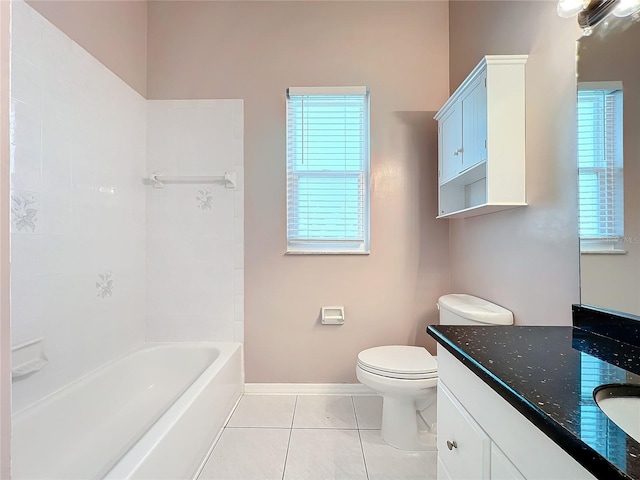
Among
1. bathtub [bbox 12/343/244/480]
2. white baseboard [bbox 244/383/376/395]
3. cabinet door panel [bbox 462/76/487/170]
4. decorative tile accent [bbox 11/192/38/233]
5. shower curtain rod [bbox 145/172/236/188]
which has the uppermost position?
cabinet door panel [bbox 462/76/487/170]

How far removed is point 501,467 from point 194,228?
2033 mm

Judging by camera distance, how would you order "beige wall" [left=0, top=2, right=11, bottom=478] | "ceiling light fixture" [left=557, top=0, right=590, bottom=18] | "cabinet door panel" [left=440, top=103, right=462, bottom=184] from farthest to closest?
"cabinet door panel" [left=440, top=103, right=462, bottom=184] < "ceiling light fixture" [left=557, top=0, right=590, bottom=18] < "beige wall" [left=0, top=2, right=11, bottom=478]

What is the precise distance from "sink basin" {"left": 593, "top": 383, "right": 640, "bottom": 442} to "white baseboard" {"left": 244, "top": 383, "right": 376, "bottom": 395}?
5.39 feet

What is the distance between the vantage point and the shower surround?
1.28m

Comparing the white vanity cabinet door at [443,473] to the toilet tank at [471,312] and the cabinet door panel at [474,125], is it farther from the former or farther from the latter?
the cabinet door panel at [474,125]

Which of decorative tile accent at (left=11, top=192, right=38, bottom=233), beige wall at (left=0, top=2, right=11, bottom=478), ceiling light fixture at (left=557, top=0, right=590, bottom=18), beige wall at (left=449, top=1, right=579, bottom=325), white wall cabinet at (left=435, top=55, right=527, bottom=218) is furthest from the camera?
white wall cabinet at (left=435, top=55, right=527, bottom=218)

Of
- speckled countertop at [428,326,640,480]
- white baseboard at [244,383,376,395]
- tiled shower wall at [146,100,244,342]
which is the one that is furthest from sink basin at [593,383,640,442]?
tiled shower wall at [146,100,244,342]

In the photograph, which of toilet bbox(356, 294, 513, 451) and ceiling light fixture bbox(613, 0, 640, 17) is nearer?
ceiling light fixture bbox(613, 0, 640, 17)

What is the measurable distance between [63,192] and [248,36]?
154 cm

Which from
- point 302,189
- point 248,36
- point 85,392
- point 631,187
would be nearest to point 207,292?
point 85,392

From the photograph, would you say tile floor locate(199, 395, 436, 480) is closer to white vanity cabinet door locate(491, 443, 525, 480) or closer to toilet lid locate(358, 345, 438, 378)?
toilet lid locate(358, 345, 438, 378)

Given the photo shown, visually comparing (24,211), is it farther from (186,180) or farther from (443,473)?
(443,473)

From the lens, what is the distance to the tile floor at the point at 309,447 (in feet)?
4.55

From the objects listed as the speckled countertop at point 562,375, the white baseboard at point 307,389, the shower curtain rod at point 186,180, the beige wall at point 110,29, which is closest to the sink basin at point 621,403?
the speckled countertop at point 562,375
